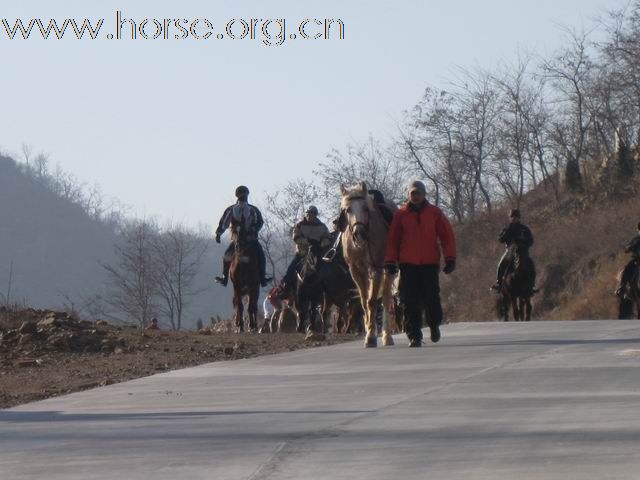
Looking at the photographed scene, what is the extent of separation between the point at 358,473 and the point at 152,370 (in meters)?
8.98

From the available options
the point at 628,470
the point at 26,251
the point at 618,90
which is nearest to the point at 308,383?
the point at 628,470

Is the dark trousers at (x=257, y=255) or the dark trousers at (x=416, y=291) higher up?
the dark trousers at (x=257, y=255)

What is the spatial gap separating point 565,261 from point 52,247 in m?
81.4

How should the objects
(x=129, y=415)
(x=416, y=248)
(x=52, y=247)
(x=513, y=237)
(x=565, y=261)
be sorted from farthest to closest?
(x=52, y=247)
(x=565, y=261)
(x=513, y=237)
(x=416, y=248)
(x=129, y=415)

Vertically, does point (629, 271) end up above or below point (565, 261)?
below

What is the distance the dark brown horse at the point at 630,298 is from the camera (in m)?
33.1

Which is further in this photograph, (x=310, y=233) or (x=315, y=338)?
(x=310, y=233)

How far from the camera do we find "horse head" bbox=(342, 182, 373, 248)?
19.7 meters

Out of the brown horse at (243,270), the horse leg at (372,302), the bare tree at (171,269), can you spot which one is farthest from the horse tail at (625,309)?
the bare tree at (171,269)

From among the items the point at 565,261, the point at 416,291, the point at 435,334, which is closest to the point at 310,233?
the point at 435,334

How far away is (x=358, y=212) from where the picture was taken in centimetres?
1983

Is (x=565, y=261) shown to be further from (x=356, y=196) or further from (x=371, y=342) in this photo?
(x=371, y=342)

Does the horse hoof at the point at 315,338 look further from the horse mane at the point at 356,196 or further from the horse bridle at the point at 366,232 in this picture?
the horse mane at the point at 356,196

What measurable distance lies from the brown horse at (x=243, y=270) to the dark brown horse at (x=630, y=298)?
10.1 m
